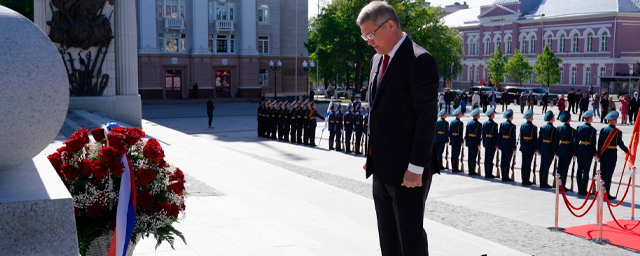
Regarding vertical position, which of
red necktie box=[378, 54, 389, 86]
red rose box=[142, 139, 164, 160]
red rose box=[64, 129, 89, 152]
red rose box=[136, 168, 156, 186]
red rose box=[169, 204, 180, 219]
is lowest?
red rose box=[169, 204, 180, 219]

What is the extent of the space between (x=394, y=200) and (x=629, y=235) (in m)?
6.29

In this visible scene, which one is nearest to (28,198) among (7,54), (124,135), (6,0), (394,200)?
(7,54)

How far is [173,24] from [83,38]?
2917 cm

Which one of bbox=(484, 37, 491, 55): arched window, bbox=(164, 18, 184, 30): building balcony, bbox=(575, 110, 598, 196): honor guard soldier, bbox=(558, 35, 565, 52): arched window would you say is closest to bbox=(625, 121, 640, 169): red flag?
bbox=(575, 110, 598, 196): honor guard soldier

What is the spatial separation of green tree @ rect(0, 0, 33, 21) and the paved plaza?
2155 centimetres

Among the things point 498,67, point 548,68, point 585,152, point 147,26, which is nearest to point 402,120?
point 585,152

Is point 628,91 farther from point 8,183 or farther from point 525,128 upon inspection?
point 8,183

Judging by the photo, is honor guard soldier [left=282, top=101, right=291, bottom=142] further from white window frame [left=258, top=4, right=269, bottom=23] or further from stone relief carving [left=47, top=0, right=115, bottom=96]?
white window frame [left=258, top=4, right=269, bottom=23]

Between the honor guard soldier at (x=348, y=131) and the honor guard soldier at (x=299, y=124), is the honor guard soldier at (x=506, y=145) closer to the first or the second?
the honor guard soldier at (x=348, y=131)

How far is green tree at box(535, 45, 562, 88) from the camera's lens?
207ft

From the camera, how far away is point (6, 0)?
3691 cm

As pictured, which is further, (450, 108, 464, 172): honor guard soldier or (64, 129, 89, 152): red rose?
(450, 108, 464, 172): honor guard soldier

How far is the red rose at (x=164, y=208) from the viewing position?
5.06 meters

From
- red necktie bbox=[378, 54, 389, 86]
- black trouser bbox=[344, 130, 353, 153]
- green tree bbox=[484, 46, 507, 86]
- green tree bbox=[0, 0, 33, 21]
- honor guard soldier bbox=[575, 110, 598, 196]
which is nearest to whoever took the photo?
red necktie bbox=[378, 54, 389, 86]
